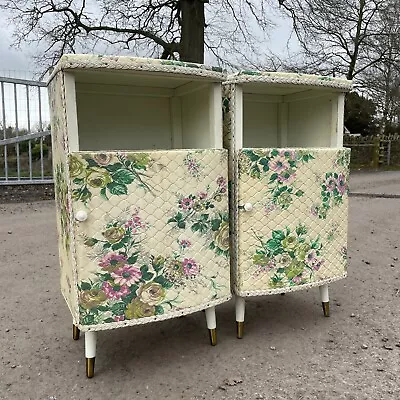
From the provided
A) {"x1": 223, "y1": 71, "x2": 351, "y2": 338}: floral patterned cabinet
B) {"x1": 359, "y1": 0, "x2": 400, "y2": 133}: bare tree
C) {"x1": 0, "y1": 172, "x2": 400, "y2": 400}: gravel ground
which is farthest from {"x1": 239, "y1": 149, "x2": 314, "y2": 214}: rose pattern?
{"x1": 359, "y1": 0, "x2": 400, "y2": 133}: bare tree

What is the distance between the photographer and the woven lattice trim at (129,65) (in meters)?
1.62

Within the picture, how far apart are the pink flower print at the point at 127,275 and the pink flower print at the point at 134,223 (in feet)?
0.50

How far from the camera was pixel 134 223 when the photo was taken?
176 cm

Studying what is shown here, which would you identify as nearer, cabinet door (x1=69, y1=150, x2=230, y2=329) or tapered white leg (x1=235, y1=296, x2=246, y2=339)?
cabinet door (x1=69, y1=150, x2=230, y2=329)

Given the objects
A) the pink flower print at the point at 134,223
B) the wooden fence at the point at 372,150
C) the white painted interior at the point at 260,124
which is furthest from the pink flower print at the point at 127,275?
the wooden fence at the point at 372,150

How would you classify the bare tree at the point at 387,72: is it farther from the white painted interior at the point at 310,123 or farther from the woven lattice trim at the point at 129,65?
the woven lattice trim at the point at 129,65

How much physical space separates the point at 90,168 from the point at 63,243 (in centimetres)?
49

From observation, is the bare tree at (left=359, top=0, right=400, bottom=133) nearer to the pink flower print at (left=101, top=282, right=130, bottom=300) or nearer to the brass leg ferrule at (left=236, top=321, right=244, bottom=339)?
the brass leg ferrule at (left=236, top=321, right=244, bottom=339)

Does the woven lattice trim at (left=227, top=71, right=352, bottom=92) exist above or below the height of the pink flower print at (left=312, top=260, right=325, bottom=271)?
above

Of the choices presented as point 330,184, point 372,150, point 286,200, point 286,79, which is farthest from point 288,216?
point 372,150

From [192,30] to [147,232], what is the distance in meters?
6.77

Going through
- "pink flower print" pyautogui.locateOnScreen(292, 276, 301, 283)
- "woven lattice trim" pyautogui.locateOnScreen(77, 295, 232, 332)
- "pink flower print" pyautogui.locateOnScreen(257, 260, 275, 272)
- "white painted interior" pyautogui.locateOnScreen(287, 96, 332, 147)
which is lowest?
"woven lattice trim" pyautogui.locateOnScreen(77, 295, 232, 332)

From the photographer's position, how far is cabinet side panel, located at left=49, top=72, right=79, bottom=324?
1.69 metres

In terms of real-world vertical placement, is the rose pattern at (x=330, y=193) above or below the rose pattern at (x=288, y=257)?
above
